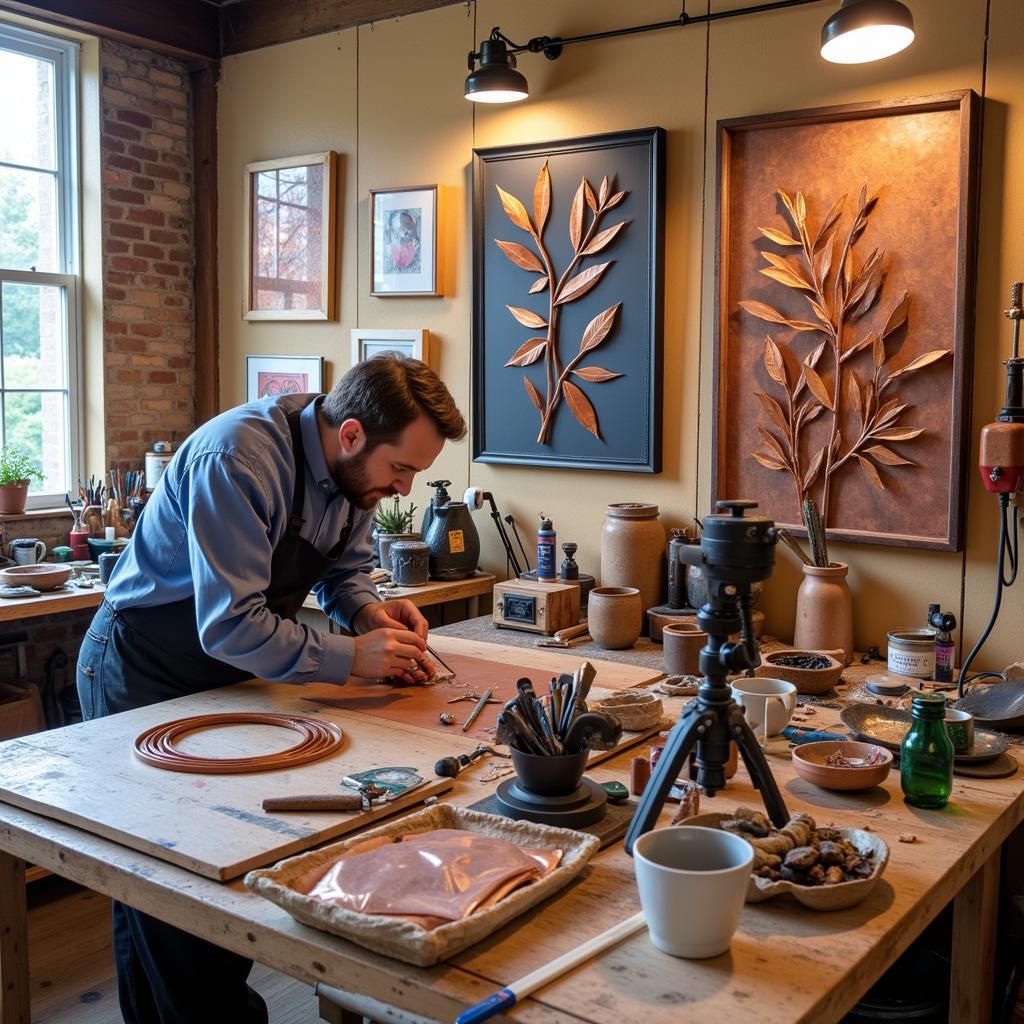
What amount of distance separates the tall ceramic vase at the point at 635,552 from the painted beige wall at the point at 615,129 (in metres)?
0.17

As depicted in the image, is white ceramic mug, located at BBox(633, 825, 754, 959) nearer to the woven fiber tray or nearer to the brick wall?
the woven fiber tray

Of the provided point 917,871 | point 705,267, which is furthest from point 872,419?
point 917,871

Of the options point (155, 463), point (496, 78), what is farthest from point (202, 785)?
point (155, 463)

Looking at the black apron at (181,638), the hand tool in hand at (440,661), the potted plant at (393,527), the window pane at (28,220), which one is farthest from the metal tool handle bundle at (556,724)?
the window pane at (28,220)

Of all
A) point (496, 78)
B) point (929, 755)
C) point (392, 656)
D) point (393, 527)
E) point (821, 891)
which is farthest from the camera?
point (393, 527)

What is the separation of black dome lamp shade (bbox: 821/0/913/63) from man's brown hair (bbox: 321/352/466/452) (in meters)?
1.44

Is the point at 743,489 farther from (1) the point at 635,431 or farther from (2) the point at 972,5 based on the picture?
(2) the point at 972,5

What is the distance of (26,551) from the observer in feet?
14.3

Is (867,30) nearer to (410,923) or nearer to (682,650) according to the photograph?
(682,650)

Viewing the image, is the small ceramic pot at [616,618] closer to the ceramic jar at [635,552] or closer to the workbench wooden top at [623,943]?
the ceramic jar at [635,552]

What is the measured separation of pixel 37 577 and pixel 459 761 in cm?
254

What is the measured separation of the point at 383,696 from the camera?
2.52m

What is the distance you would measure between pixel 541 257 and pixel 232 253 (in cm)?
184

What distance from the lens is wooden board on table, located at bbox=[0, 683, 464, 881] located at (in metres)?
1.67
